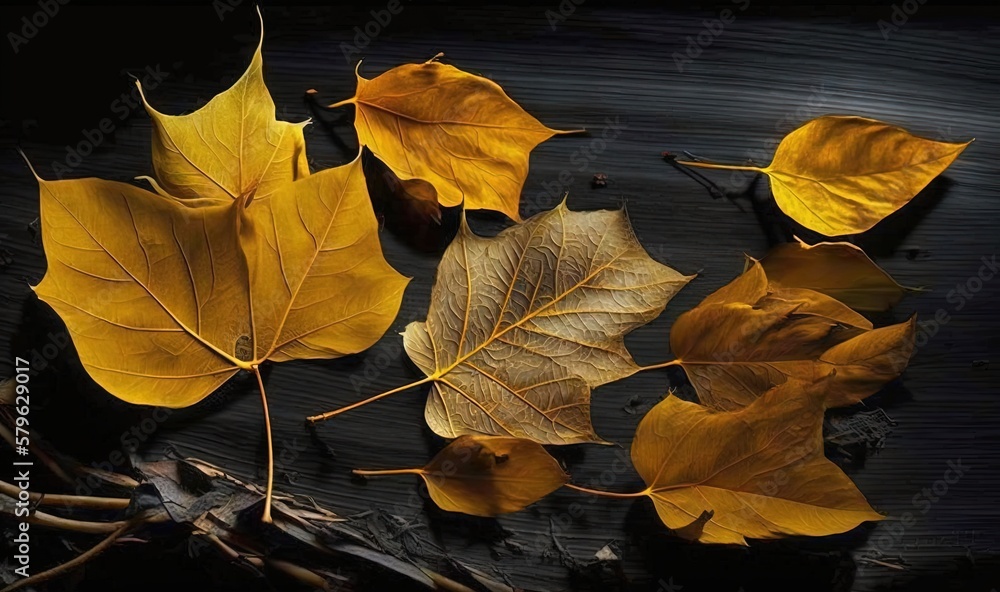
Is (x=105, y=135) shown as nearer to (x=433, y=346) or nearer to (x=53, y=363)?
(x=53, y=363)

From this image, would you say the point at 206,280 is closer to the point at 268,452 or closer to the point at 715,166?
the point at 268,452

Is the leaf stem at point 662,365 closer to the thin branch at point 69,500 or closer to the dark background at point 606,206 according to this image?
the dark background at point 606,206

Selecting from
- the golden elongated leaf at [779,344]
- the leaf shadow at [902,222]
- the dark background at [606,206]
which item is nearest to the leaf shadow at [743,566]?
the dark background at [606,206]

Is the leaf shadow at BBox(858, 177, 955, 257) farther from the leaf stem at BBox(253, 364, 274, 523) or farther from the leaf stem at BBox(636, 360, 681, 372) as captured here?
the leaf stem at BBox(253, 364, 274, 523)

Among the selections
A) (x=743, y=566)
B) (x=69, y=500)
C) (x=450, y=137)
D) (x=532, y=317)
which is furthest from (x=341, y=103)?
(x=743, y=566)

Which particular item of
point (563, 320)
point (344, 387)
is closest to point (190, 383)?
point (344, 387)
